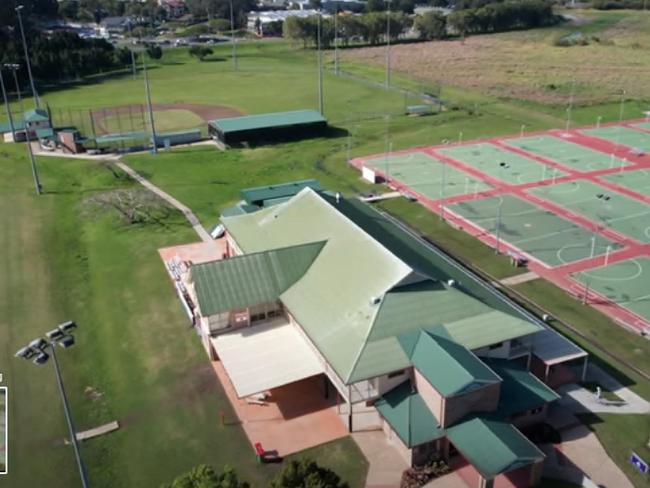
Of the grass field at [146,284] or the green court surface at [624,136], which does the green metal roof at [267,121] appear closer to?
the grass field at [146,284]

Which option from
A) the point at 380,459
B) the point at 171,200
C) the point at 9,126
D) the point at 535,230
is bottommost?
the point at 380,459

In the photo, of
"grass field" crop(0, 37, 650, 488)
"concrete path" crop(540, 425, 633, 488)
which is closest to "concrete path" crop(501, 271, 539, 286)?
"grass field" crop(0, 37, 650, 488)

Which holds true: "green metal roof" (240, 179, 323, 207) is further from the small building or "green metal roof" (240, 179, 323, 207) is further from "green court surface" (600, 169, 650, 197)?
"green court surface" (600, 169, 650, 197)

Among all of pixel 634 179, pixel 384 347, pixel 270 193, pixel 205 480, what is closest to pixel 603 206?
pixel 634 179

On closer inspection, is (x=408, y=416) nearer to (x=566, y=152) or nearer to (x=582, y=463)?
(x=582, y=463)

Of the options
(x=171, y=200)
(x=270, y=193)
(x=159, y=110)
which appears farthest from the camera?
(x=159, y=110)

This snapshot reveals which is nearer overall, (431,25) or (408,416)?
(408,416)
